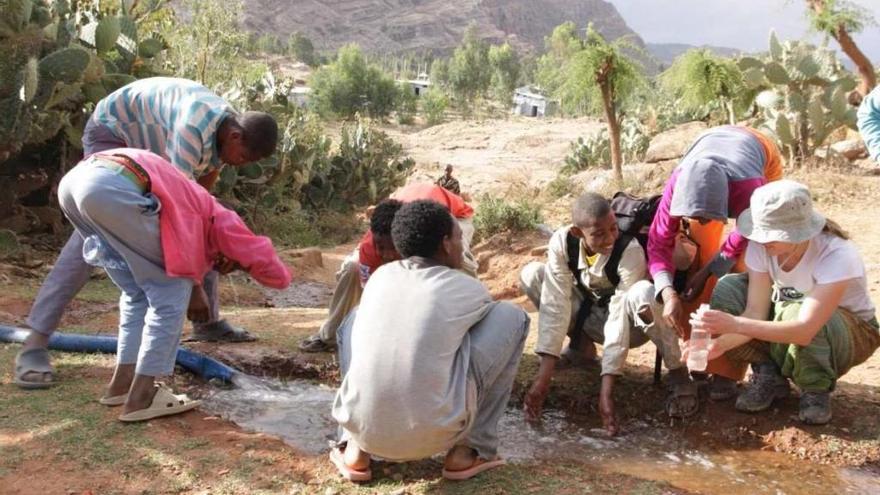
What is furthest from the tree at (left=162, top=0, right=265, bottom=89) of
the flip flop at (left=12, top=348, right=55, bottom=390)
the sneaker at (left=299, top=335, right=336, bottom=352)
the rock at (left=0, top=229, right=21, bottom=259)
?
the flip flop at (left=12, top=348, right=55, bottom=390)

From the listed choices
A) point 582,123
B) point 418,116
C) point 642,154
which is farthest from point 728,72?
point 418,116

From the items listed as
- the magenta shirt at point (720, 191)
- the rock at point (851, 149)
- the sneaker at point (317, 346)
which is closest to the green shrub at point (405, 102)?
the rock at point (851, 149)

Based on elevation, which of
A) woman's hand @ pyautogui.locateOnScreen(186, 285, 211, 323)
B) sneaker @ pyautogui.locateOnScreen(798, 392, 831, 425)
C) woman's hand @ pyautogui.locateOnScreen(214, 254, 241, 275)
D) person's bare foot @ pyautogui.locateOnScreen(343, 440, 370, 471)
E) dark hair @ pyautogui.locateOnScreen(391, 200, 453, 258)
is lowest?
person's bare foot @ pyautogui.locateOnScreen(343, 440, 370, 471)

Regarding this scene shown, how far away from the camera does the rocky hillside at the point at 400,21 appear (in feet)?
377

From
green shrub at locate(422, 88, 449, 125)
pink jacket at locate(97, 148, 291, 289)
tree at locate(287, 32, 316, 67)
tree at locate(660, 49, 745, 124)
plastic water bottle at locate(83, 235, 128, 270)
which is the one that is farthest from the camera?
tree at locate(287, 32, 316, 67)

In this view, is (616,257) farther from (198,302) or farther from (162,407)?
(162,407)

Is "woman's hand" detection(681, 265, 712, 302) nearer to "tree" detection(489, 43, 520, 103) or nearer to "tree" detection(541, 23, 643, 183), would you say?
"tree" detection(541, 23, 643, 183)

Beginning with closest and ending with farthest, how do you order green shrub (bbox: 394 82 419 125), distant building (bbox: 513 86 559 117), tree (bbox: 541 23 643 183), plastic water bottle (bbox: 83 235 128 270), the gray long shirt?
the gray long shirt
plastic water bottle (bbox: 83 235 128 270)
tree (bbox: 541 23 643 183)
green shrub (bbox: 394 82 419 125)
distant building (bbox: 513 86 559 117)

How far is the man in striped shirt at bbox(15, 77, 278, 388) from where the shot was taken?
349 centimetres

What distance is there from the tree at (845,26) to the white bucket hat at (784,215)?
898 centimetres

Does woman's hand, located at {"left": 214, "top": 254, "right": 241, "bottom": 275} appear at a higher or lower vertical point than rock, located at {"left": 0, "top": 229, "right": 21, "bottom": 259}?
higher

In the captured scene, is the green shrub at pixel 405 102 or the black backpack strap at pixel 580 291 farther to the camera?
the green shrub at pixel 405 102

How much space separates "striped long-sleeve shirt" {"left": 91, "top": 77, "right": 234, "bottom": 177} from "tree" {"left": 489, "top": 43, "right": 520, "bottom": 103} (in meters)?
44.7

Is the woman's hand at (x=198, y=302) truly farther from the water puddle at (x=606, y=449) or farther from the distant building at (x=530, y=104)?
the distant building at (x=530, y=104)
